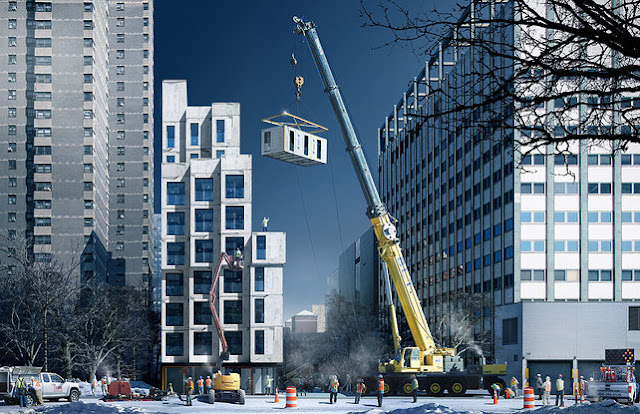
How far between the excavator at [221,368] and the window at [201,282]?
2.39 ft

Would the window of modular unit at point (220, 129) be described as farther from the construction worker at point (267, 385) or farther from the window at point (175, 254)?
the construction worker at point (267, 385)

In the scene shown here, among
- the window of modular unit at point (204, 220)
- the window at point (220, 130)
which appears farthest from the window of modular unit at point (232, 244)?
the window at point (220, 130)

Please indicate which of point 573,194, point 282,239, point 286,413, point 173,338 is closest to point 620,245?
point 573,194

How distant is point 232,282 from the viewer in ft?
255

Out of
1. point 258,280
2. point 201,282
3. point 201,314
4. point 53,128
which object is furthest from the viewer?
point 53,128

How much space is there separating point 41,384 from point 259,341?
29722 mm

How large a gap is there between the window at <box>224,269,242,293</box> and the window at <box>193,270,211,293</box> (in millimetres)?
1566

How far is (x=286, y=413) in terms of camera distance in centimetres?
3947

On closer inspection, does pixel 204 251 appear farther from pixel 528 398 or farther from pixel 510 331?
pixel 528 398

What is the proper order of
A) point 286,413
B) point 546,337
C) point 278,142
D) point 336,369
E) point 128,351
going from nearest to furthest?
point 286,413 < point 278,142 < point 546,337 < point 128,351 < point 336,369

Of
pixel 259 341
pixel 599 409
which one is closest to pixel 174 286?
pixel 259 341

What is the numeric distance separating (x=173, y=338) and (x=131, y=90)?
284 feet

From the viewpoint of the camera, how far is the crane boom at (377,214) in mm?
52688

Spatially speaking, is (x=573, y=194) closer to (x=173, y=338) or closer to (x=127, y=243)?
(x=173, y=338)
